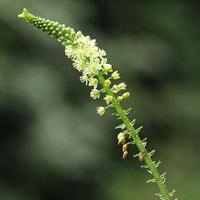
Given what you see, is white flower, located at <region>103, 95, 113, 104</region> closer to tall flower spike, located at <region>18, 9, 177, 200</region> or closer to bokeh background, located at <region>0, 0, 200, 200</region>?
tall flower spike, located at <region>18, 9, 177, 200</region>

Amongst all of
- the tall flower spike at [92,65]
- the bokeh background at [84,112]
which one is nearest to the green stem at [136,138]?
the tall flower spike at [92,65]

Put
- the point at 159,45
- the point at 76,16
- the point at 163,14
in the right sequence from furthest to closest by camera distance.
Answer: the point at 163,14, the point at 159,45, the point at 76,16

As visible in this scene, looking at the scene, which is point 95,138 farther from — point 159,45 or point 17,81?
point 159,45

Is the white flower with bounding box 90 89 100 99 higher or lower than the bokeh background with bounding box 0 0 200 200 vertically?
lower

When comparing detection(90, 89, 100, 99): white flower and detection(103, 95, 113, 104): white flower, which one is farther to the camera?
detection(90, 89, 100, 99): white flower

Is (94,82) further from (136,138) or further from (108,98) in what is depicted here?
(136,138)

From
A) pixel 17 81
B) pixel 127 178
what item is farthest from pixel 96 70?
pixel 127 178

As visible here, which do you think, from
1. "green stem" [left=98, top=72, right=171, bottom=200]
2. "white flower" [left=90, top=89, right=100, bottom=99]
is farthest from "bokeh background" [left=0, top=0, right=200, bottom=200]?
"green stem" [left=98, top=72, right=171, bottom=200]

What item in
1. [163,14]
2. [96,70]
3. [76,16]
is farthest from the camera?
[163,14]
